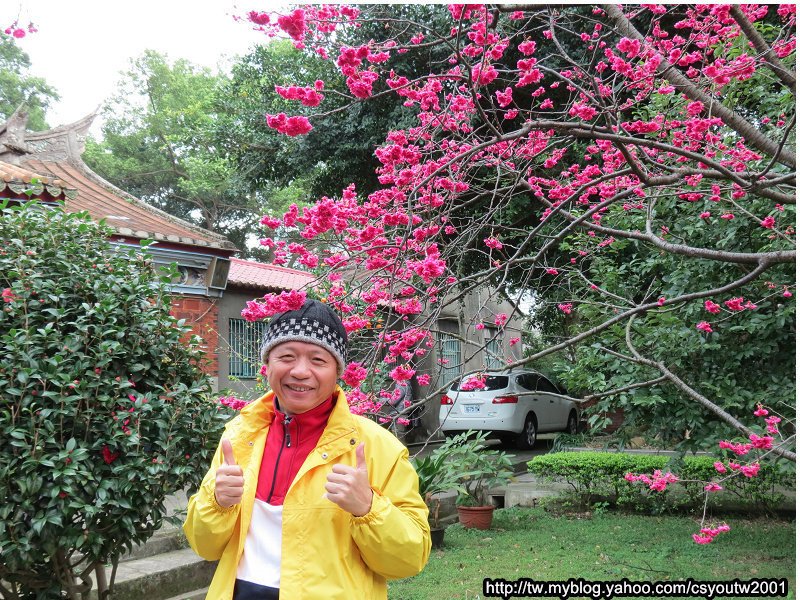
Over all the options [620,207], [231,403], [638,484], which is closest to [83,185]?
[231,403]

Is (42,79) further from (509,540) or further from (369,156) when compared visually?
(509,540)

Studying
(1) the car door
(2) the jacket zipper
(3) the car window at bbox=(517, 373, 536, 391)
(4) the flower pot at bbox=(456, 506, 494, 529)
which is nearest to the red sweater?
(2) the jacket zipper

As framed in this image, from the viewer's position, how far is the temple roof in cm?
761

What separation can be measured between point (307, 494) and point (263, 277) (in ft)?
31.5

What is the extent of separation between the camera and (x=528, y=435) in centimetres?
1147

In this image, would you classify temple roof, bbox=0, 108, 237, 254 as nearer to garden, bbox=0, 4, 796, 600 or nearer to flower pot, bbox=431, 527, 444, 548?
garden, bbox=0, 4, 796, 600

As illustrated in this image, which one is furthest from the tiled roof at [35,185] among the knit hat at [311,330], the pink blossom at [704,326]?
the pink blossom at [704,326]

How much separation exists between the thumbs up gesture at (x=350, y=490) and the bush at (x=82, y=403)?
171 centimetres

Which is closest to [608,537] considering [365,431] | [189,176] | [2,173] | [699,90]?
[699,90]

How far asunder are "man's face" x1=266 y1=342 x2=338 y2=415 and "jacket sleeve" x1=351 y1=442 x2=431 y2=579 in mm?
266

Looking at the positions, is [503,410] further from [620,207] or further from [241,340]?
[620,207]

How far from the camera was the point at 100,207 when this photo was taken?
27.1ft

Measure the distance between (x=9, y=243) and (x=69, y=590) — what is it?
5.60ft

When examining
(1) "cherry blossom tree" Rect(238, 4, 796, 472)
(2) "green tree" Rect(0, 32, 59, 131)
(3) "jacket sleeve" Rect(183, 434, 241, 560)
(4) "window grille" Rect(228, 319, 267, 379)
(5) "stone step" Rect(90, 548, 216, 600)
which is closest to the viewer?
(3) "jacket sleeve" Rect(183, 434, 241, 560)
